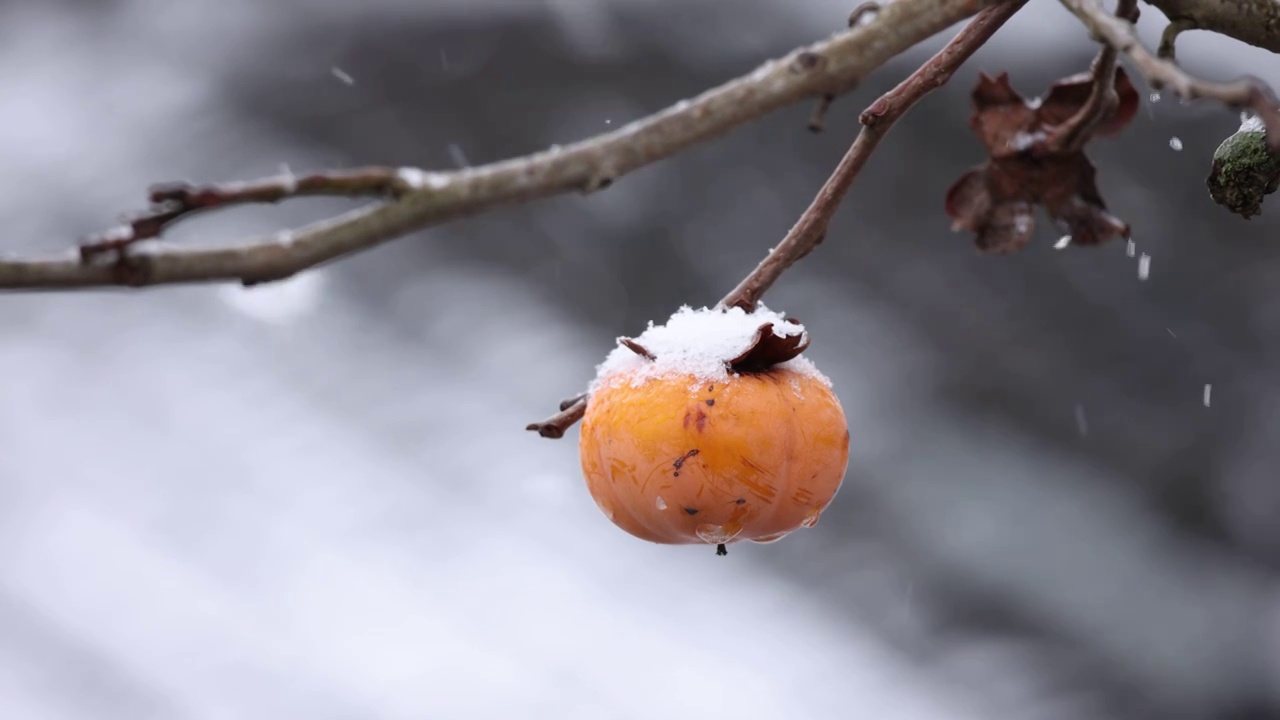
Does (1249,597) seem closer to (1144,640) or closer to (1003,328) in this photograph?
(1144,640)

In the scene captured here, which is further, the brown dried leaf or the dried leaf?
the dried leaf

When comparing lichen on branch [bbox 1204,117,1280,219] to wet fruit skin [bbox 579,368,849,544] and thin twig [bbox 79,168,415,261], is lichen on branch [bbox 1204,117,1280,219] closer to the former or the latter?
wet fruit skin [bbox 579,368,849,544]

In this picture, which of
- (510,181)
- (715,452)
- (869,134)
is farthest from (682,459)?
(510,181)

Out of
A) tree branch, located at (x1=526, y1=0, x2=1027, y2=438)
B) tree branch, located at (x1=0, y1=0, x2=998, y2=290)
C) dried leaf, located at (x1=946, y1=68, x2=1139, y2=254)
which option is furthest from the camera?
dried leaf, located at (x1=946, y1=68, x2=1139, y2=254)

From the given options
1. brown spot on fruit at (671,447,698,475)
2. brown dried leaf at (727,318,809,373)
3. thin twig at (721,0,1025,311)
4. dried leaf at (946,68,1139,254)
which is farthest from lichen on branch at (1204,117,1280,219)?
brown spot on fruit at (671,447,698,475)

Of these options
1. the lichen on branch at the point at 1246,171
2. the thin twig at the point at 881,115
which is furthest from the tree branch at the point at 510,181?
the lichen on branch at the point at 1246,171

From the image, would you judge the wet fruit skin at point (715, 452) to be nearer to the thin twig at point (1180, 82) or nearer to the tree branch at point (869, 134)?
the tree branch at point (869, 134)

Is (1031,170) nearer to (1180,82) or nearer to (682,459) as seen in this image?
(682,459)

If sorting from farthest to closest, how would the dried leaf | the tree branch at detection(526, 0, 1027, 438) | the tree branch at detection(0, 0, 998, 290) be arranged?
the dried leaf
the tree branch at detection(526, 0, 1027, 438)
the tree branch at detection(0, 0, 998, 290)
